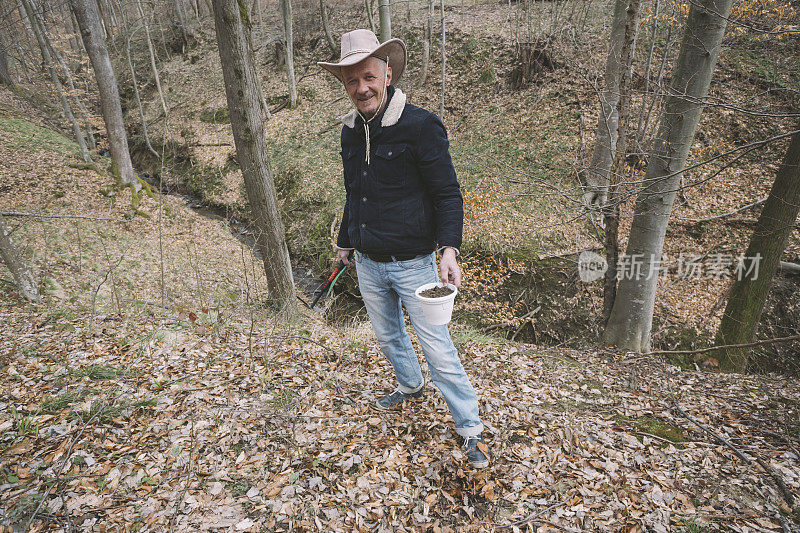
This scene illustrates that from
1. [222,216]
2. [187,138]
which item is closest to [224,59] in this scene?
[222,216]

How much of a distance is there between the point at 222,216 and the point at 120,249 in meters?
4.65

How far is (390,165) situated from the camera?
236cm

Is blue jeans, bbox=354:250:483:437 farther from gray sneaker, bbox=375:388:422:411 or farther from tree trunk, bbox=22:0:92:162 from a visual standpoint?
tree trunk, bbox=22:0:92:162

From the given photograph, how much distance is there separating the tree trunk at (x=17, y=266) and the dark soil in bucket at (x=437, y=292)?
5576mm

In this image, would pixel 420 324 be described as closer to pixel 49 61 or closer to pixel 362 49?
pixel 362 49

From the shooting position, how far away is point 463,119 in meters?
14.4

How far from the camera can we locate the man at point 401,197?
2.29 meters

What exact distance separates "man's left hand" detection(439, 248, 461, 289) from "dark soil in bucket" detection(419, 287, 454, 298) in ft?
0.17

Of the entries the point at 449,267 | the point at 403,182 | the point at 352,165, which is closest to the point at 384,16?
the point at 352,165

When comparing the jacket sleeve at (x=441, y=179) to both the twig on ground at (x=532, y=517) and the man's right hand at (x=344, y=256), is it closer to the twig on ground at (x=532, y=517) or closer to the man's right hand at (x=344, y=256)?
the man's right hand at (x=344, y=256)

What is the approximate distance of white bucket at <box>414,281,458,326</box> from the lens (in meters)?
2.19

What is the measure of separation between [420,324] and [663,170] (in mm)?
4131

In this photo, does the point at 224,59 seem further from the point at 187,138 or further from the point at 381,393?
the point at 187,138

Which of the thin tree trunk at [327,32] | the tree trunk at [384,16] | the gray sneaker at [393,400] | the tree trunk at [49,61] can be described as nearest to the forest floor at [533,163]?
the thin tree trunk at [327,32]
